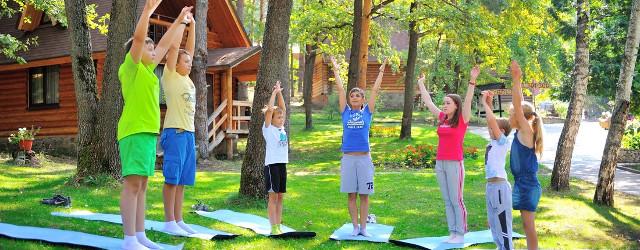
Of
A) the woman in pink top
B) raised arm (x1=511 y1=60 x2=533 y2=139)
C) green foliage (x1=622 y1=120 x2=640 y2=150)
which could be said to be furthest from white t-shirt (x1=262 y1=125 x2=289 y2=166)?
green foliage (x1=622 y1=120 x2=640 y2=150)

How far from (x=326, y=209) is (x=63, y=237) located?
4896mm

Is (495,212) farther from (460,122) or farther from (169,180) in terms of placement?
(169,180)

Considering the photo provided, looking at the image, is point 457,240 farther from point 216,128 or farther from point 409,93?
point 409,93

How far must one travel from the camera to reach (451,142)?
24.2 feet

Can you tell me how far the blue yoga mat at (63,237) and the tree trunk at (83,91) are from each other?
4.15 meters

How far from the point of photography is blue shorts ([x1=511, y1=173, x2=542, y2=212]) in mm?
6488

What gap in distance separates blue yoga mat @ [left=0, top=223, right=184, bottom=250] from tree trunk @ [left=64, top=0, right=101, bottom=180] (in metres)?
4.15

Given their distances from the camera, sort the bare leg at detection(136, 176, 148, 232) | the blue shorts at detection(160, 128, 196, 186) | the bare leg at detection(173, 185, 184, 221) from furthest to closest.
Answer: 1. the bare leg at detection(173, 185, 184, 221)
2. the blue shorts at detection(160, 128, 196, 186)
3. the bare leg at detection(136, 176, 148, 232)

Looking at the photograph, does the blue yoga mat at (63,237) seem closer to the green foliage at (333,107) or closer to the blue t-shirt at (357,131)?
the blue t-shirt at (357,131)

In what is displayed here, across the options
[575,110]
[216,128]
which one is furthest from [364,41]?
[575,110]

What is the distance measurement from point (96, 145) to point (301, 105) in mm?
33617

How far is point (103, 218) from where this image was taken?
7512mm

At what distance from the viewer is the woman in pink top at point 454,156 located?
7.39 metres

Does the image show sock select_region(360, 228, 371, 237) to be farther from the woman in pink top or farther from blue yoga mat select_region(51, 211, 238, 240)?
blue yoga mat select_region(51, 211, 238, 240)
